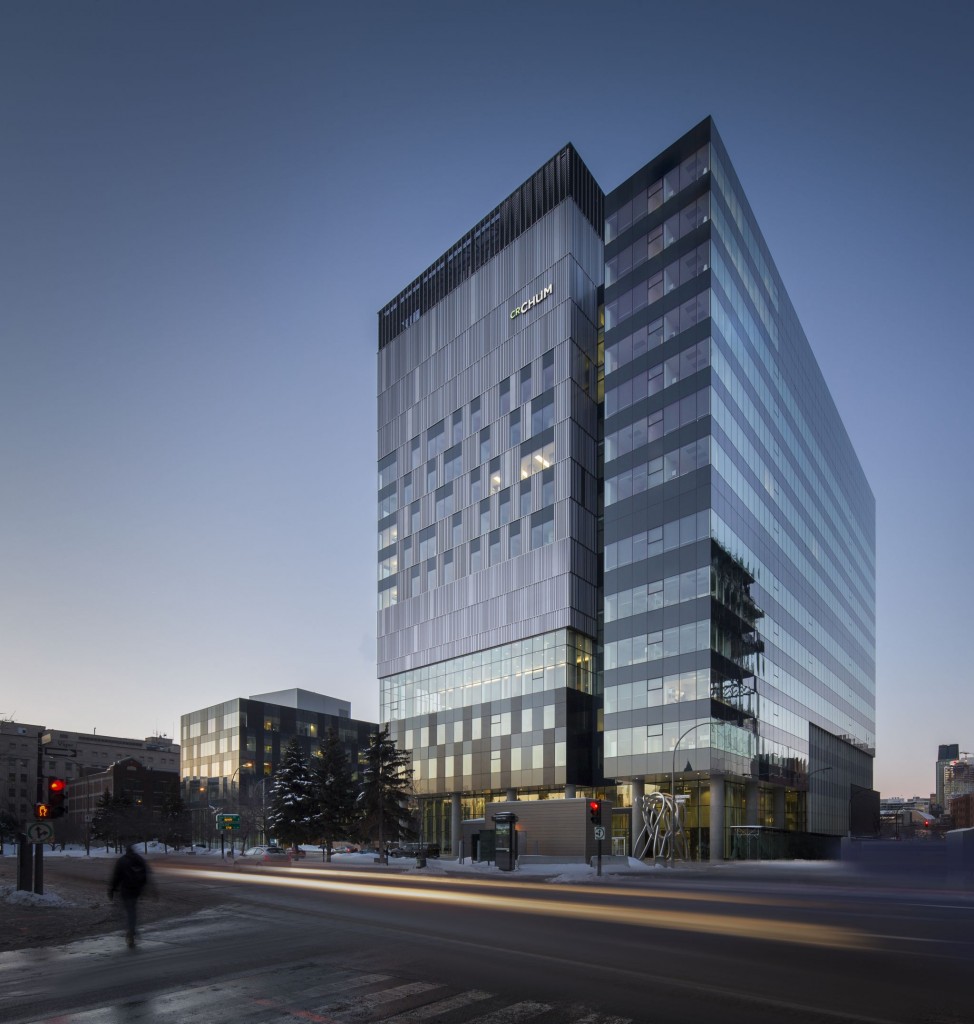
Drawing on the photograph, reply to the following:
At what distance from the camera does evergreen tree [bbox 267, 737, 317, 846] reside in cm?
7506

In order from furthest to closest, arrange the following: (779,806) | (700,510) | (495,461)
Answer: (495,461) → (779,806) → (700,510)

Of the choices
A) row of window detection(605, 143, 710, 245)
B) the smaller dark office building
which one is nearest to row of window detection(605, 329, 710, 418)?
row of window detection(605, 143, 710, 245)

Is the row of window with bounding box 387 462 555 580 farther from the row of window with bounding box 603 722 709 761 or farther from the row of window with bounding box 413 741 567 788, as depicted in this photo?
the row of window with bounding box 603 722 709 761

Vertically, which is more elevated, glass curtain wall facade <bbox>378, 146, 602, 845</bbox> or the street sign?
glass curtain wall facade <bbox>378, 146, 602, 845</bbox>

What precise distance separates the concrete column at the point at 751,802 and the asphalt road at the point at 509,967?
153 ft

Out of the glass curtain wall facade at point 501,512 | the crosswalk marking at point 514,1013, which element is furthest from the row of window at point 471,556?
the crosswalk marking at point 514,1013

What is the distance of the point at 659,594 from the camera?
67.2 meters

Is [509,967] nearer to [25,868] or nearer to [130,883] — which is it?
[130,883]

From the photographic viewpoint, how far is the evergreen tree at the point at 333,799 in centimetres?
7525

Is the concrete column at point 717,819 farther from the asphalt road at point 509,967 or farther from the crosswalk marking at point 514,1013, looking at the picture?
the crosswalk marking at point 514,1013

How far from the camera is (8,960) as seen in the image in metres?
15.4

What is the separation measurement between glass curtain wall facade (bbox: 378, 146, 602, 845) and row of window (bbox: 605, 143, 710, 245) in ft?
12.6

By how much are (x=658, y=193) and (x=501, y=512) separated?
96.9 feet

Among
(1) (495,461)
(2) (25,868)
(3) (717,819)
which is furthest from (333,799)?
(2) (25,868)
